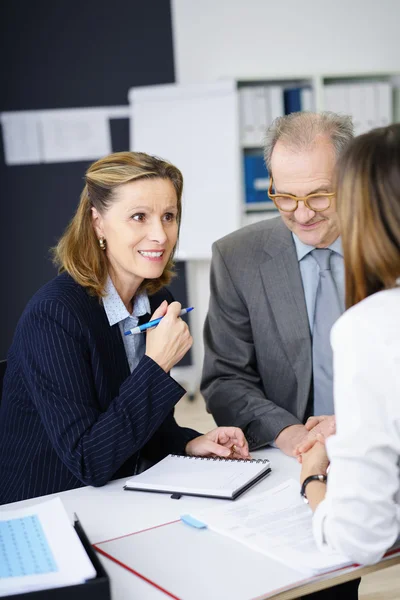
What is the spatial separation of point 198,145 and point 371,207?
4.05m

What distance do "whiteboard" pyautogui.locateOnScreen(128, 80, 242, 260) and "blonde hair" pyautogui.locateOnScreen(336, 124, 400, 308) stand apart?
385 centimetres

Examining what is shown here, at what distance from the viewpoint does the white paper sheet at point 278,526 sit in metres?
1.14

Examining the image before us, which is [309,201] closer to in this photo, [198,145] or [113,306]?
[113,306]

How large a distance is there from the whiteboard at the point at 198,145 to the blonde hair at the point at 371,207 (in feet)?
12.6

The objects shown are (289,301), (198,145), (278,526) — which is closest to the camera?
(278,526)

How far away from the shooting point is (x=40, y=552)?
110 centimetres

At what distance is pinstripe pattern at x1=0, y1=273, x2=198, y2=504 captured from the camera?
1542 mm

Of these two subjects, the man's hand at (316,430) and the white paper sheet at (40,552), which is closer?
the white paper sheet at (40,552)

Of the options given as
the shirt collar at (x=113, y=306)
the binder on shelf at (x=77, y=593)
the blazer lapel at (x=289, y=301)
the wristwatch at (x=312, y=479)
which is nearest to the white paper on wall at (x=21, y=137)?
the blazer lapel at (x=289, y=301)

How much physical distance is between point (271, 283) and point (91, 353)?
62 centimetres

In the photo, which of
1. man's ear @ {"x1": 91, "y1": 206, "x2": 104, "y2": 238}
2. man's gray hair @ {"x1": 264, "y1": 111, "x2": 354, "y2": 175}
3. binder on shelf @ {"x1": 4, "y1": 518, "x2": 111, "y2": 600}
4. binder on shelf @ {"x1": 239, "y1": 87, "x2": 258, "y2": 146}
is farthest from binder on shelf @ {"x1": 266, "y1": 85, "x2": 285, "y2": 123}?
binder on shelf @ {"x1": 4, "y1": 518, "x2": 111, "y2": 600}

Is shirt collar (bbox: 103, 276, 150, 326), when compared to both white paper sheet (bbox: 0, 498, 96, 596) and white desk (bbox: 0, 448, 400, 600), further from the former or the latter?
white paper sheet (bbox: 0, 498, 96, 596)

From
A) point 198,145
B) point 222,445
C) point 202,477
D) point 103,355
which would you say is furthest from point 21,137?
point 202,477

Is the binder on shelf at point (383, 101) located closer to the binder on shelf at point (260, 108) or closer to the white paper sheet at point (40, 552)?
the binder on shelf at point (260, 108)
